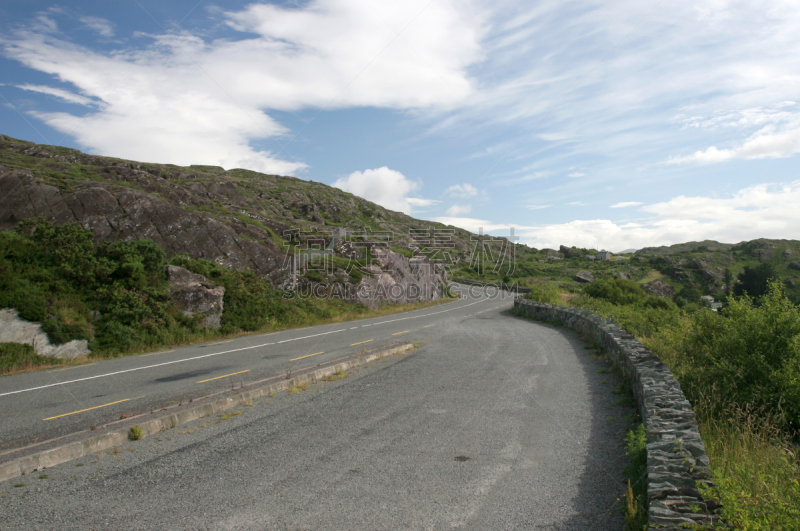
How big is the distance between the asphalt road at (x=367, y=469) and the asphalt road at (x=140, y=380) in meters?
0.97

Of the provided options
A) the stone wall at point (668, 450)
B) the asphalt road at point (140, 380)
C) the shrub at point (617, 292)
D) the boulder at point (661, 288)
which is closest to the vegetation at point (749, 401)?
the stone wall at point (668, 450)

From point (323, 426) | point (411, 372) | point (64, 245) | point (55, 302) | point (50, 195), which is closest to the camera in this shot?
point (323, 426)

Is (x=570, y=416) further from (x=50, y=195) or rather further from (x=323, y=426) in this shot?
(x=50, y=195)

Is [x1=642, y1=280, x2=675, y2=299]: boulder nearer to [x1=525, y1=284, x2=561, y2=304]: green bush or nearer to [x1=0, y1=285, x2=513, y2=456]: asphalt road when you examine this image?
[x1=525, y1=284, x2=561, y2=304]: green bush

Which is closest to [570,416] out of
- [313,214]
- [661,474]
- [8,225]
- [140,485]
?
[661,474]

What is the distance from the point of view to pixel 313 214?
7250 cm

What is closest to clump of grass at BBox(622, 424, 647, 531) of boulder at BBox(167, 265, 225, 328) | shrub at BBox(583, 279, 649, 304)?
boulder at BBox(167, 265, 225, 328)

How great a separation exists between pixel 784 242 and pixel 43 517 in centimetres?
12826

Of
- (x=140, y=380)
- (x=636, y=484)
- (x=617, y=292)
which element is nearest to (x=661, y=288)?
Result: (x=617, y=292)

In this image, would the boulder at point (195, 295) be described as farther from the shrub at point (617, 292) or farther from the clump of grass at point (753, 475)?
the shrub at point (617, 292)

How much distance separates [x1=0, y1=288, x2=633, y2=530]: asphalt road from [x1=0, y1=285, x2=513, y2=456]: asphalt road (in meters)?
0.97

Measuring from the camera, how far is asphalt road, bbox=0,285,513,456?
7176 millimetres

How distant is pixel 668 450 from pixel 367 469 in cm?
319

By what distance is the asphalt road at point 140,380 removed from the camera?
7.18 metres
